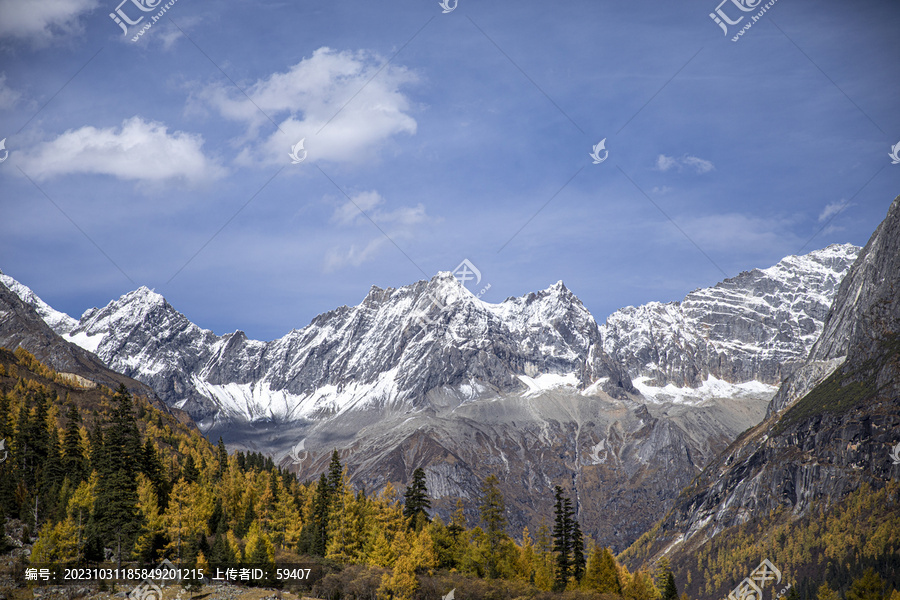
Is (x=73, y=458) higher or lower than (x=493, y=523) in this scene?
higher

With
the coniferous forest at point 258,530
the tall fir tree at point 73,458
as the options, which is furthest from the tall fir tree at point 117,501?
the tall fir tree at point 73,458

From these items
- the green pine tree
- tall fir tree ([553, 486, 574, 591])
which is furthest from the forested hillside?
the green pine tree

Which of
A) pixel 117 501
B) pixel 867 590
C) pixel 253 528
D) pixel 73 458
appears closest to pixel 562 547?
pixel 253 528

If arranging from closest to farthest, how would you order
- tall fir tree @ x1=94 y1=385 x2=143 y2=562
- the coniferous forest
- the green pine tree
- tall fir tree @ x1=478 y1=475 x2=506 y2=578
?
tall fir tree @ x1=94 y1=385 x2=143 y2=562, the coniferous forest, tall fir tree @ x1=478 y1=475 x2=506 y2=578, the green pine tree

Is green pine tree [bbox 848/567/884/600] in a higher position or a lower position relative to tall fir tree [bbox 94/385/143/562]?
lower

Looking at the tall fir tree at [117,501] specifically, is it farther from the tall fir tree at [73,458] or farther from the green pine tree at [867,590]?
the green pine tree at [867,590]

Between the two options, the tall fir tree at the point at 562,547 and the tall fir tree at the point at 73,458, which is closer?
the tall fir tree at the point at 562,547

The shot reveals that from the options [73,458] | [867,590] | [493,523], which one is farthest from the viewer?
[867,590]

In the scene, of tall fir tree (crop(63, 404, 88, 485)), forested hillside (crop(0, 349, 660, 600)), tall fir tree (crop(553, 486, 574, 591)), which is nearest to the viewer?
forested hillside (crop(0, 349, 660, 600))

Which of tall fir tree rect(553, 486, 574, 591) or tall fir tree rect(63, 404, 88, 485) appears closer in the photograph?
tall fir tree rect(553, 486, 574, 591)

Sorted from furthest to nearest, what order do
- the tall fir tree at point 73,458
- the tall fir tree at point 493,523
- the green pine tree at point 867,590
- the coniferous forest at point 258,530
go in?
the green pine tree at point 867,590 → the tall fir tree at point 73,458 → the tall fir tree at point 493,523 → the coniferous forest at point 258,530

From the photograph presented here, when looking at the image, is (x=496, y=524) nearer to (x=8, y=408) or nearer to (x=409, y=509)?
(x=409, y=509)

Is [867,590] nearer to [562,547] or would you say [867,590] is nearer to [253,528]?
[562,547]

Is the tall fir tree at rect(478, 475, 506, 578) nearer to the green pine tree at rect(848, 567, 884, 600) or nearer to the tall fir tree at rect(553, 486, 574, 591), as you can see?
the tall fir tree at rect(553, 486, 574, 591)
